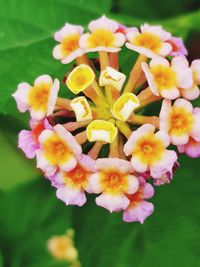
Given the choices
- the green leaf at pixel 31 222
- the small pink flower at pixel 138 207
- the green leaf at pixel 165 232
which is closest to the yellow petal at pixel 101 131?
the small pink flower at pixel 138 207

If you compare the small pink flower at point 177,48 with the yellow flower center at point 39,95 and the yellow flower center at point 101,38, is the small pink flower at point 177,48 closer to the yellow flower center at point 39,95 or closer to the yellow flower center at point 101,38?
the yellow flower center at point 101,38

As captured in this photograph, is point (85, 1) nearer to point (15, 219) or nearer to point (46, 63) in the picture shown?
point (46, 63)

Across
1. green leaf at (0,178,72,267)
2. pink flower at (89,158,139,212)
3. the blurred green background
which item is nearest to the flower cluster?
pink flower at (89,158,139,212)

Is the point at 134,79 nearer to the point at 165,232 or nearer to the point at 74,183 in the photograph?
the point at 74,183

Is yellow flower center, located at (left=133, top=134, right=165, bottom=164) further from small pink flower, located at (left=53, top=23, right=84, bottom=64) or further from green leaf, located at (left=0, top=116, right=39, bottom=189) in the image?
green leaf, located at (left=0, top=116, right=39, bottom=189)

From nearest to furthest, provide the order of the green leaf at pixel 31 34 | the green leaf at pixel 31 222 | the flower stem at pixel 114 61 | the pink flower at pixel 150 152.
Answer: the pink flower at pixel 150 152 → the flower stem at pixel 114 61 → the green leaf at pixel 31 34 → the green leaf at pixel 31 222

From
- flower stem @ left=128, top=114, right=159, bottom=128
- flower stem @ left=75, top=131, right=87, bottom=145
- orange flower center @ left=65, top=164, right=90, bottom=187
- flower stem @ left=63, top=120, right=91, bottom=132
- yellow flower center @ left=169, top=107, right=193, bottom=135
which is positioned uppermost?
yellow flower center @ left=169, top=107, right=193, bottom=135

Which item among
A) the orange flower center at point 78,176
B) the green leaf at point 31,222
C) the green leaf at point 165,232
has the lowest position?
the green leaf at point 31,222
